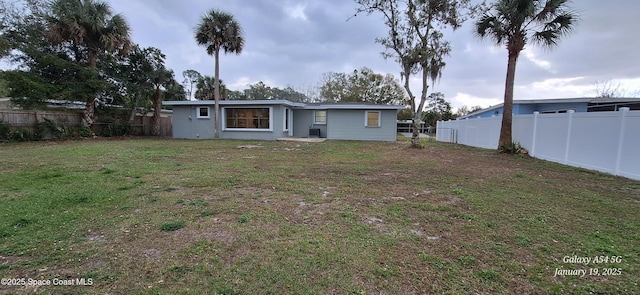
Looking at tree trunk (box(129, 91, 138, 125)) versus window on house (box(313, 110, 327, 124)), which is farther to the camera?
window on house (box(313, 110, 327, 124))

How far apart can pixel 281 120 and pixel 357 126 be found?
481 cm

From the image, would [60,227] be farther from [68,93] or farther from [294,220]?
[68,93]

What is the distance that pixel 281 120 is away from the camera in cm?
1597

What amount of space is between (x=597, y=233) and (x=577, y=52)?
14.1m

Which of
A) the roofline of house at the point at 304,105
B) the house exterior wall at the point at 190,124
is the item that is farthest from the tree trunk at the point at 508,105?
the house exterior wall at the point at 190,124

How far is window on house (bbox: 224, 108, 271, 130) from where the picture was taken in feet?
53.9

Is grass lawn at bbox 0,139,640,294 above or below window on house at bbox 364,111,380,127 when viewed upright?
below

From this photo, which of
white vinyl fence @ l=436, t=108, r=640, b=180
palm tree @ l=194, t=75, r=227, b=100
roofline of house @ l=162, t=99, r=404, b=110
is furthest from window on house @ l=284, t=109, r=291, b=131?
white vinyl fence @ l=436, t=108, r=640, b=180

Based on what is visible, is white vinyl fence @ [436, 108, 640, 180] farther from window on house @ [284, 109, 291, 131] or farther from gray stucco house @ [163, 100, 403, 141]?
window on house @ [284, 109, 291, 131]

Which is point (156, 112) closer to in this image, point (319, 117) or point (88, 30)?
point (88, 30)

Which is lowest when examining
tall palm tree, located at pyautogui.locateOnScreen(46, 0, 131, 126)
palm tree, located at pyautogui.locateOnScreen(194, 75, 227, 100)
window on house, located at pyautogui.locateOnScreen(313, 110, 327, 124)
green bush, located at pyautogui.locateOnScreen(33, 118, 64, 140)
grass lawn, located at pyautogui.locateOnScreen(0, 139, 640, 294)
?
grass lawn, located at pyautogui.locateOnScreen(0, 139, 640, 294)

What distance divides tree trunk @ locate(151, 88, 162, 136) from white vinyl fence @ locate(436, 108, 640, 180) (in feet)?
70.1

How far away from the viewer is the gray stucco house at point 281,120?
52.8 feet

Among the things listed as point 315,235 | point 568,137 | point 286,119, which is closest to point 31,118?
point 286,119
